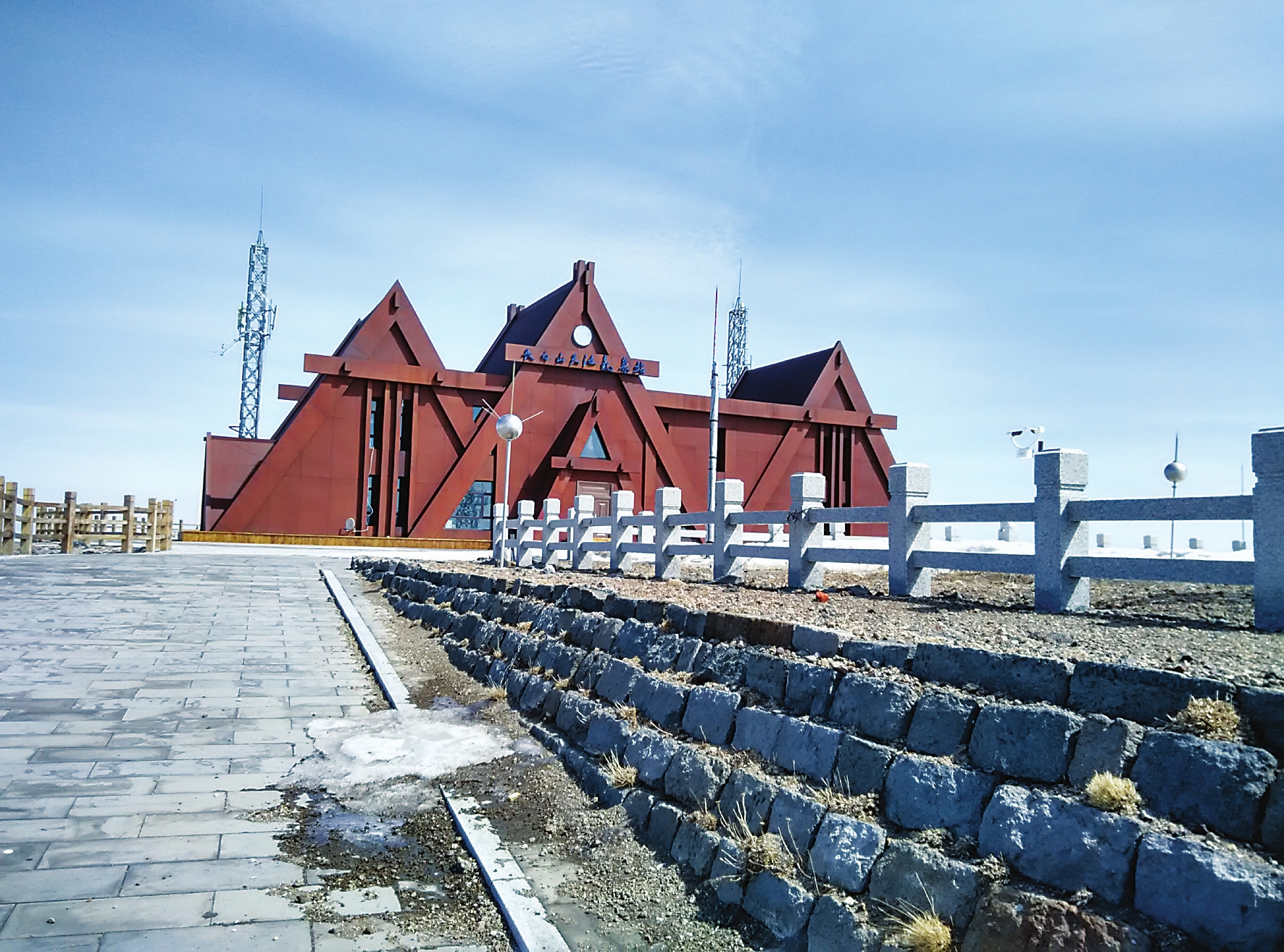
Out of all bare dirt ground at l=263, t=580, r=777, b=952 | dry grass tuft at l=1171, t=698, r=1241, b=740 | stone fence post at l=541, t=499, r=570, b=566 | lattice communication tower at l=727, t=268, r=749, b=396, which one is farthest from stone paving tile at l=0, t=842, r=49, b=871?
lattice communication tower at l=727, t=268, r=749, b=396

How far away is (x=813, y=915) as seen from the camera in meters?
4.71

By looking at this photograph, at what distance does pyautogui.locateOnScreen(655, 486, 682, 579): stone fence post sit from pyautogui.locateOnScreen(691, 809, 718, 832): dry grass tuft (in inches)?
267

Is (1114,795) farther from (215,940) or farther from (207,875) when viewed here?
(207,875)

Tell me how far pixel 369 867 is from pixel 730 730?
260 cm

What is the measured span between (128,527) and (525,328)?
1604 centimetres

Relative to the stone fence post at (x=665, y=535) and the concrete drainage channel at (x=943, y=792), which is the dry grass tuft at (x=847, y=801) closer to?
the concrete drainage channel at (x=943, y=792)

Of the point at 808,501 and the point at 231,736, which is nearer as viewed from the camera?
the point at 231,736

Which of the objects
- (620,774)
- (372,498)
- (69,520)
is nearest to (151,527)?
(69,520)

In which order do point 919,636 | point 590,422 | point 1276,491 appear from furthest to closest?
point 590,422 → point 919,636 → point 1276,491

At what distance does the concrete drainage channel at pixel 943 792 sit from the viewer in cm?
360

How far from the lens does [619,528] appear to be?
14875 mm

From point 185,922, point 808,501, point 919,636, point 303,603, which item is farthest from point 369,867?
point 303,603

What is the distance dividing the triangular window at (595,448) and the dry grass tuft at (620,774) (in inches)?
1082

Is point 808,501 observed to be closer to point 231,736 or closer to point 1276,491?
point 1276,491
